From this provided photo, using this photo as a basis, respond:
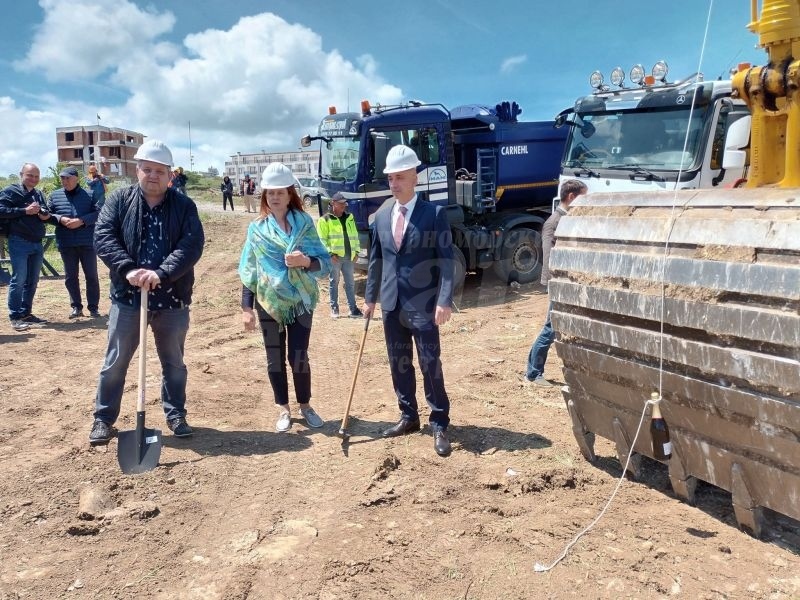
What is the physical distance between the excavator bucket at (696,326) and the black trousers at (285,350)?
1781 mm

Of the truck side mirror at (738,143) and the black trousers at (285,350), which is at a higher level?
the truck side mirror at (738,143)

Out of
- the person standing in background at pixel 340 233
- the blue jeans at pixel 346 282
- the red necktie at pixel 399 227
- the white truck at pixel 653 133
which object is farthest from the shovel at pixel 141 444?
the white truck at pixel 653 133

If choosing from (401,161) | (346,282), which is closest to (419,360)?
(401,161)

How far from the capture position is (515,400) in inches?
202

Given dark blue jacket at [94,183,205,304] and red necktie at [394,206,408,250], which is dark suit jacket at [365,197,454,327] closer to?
red necktie at [394,206,408,250]

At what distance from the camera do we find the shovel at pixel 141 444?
149 inches

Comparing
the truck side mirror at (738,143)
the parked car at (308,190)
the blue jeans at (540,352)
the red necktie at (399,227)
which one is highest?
the parked car at (308,190)

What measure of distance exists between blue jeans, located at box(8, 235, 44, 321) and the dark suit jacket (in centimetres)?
557

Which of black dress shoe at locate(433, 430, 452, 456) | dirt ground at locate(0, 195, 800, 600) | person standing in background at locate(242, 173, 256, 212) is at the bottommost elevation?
dirt ground at locate(0, 195, 800, 600)

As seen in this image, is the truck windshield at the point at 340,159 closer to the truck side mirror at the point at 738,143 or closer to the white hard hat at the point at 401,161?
the truck side mirror at the point at 738,143

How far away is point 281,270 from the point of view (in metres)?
4.21

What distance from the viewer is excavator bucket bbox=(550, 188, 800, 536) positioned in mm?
2414

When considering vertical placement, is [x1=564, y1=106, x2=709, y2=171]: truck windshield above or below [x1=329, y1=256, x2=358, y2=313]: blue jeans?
above

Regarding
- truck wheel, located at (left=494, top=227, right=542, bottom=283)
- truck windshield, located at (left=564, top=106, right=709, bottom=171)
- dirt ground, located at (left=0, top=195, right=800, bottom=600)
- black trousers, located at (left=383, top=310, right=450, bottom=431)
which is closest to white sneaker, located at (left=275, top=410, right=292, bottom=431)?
dirt ground, located at (left=0, top=195, right=800, bottom=600)
